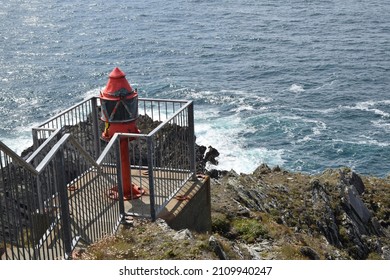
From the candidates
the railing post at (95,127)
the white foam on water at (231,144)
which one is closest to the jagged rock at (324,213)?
the railing post at (95,127)

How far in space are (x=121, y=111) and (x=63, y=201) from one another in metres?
3.19

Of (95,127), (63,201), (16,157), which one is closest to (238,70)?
(95,127)

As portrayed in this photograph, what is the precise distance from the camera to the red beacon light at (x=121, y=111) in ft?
37.7

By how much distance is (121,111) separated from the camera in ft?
37.9

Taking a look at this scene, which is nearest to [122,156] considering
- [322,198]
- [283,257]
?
[283,257]

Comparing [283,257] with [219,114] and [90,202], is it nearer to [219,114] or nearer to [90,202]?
[90,202]

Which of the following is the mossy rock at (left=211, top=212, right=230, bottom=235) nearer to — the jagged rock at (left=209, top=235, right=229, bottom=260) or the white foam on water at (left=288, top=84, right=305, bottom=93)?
the jagged rock at (left=209, top=235, right=229, bottom=260)

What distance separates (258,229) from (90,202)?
17.1ft

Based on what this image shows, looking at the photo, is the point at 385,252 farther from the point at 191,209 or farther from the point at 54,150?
the point at 54,150

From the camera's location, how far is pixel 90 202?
10.2m

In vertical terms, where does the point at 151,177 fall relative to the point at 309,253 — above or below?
above

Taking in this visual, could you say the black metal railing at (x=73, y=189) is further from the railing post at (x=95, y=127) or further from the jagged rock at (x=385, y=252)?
the jagged rock at (x=385, y=252)

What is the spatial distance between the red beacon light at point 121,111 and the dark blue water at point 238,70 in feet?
102

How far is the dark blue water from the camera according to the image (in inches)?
1843
